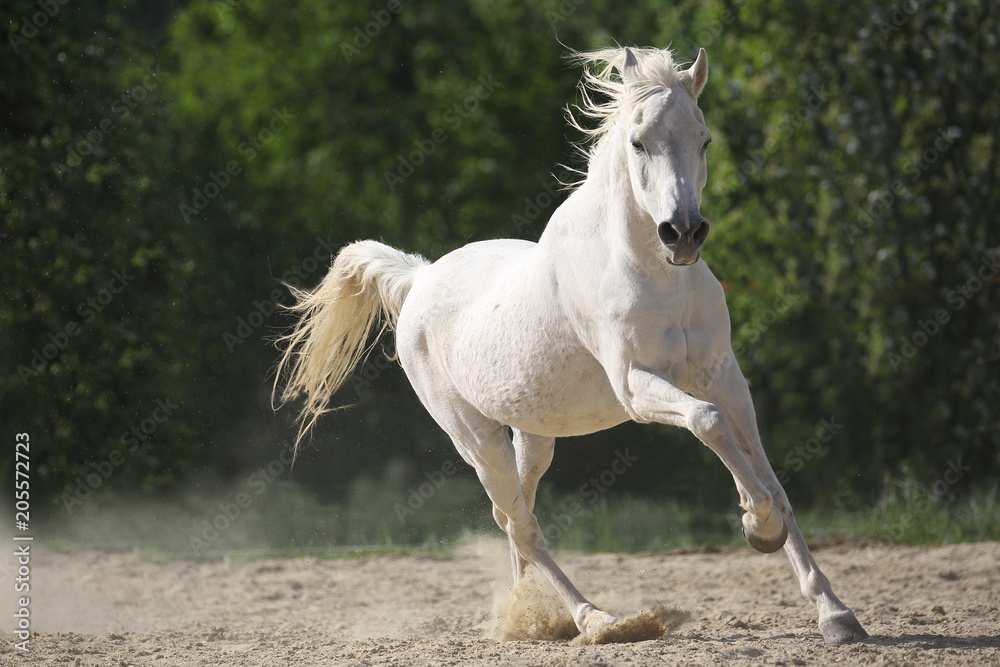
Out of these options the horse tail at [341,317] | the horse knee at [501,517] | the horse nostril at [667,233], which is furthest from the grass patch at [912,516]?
the horse nostril at [667,233]

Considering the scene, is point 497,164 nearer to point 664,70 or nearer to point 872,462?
point 872,462

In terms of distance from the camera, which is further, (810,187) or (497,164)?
(497,164)

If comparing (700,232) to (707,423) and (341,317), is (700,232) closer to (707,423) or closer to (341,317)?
(707,423)

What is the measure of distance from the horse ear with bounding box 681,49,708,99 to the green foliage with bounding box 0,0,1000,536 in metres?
4.35

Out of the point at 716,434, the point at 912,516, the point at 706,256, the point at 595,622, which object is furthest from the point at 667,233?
the point at 706,256

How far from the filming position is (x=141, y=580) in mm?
6664

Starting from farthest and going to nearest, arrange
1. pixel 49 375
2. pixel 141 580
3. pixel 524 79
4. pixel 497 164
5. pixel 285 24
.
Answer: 1. pixel 285 24
2. pixel 524 79
3. pixel 497 164
4. pixel 49 375
5. pixel 141 580

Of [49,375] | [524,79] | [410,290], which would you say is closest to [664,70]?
[410,290]

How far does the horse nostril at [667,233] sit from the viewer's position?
331 cm

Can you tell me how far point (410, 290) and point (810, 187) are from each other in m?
3.96

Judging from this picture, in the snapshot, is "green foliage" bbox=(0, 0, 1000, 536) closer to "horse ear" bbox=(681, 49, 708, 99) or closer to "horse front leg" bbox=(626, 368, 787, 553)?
"horse front leg" bbox=(626, 368, 787, 553)

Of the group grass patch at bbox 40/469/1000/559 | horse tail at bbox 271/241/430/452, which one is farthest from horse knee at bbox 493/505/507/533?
grass patch at bbox 40/469/1000/559

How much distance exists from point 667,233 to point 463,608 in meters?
3.01

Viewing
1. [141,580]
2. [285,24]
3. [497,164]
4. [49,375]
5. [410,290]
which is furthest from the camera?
[285,24]
